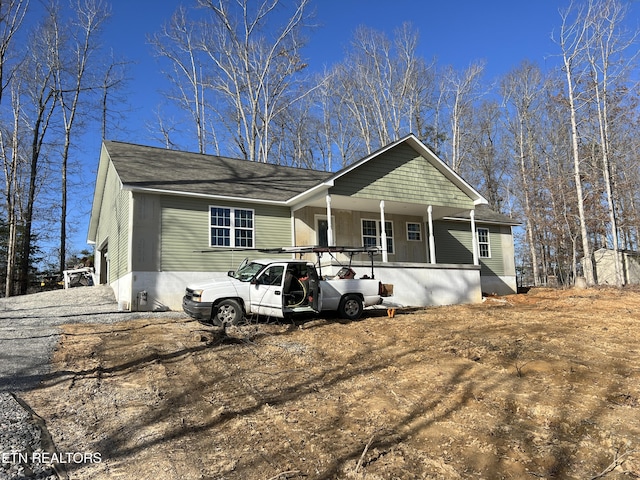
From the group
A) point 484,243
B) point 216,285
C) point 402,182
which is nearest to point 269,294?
point 216,285

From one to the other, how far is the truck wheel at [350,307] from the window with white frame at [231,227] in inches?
204

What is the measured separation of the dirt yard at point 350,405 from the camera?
3631 mm

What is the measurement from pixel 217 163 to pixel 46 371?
13.6 meters

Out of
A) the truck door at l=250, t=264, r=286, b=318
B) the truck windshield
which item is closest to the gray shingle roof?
the truck windshield

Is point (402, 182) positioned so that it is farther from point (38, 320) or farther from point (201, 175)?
point (38, 320)

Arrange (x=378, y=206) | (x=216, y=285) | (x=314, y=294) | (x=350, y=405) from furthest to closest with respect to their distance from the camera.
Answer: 1. (x=378, y=206)
2. (x=314, y=294)
3. (x=216, y=285)
4. (x=350, y=405)

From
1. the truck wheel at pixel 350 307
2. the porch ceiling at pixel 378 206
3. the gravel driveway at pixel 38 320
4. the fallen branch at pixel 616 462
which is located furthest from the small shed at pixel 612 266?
the fallen branch at pixel 616 462

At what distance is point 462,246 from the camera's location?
21.7 metres

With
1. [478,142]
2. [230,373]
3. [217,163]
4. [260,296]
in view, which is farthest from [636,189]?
[230,373]

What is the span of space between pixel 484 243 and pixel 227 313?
53.7ft

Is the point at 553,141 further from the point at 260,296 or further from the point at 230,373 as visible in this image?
the point at 230,373

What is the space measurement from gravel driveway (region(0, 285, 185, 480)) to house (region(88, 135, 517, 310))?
1.12 metres

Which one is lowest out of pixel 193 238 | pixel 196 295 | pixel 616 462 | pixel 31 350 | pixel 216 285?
pixel 616 462

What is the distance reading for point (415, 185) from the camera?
17.4 m
